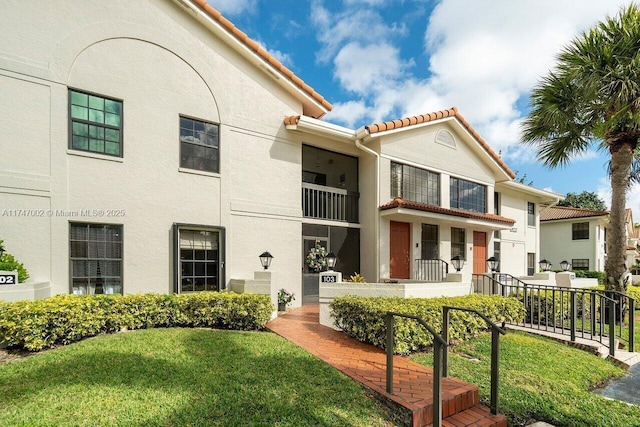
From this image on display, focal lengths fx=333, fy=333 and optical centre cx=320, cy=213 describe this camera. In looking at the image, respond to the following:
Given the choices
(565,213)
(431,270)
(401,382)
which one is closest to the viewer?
(401,382)

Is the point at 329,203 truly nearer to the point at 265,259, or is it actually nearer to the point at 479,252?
the point at 265,259

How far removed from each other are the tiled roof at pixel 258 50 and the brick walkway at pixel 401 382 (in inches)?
321

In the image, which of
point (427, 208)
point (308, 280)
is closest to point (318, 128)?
point (427, 208)

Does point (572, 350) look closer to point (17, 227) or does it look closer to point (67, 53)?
point (17, 227)

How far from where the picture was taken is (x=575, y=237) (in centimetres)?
2686

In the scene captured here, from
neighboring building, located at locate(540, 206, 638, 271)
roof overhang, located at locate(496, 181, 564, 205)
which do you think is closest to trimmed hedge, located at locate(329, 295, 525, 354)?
roof overhang, located at locate(496, 181, 564, 205)

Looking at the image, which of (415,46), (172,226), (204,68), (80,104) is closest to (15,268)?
(172,226)

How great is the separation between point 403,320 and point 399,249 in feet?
22.3

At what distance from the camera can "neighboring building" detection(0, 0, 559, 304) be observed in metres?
7.52

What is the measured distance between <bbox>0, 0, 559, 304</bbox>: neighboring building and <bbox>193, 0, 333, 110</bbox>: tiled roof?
40mm

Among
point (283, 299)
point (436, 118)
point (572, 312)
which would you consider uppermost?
point (436, 118)

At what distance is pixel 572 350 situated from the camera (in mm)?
7477

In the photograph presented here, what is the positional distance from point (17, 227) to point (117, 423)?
6.00 m

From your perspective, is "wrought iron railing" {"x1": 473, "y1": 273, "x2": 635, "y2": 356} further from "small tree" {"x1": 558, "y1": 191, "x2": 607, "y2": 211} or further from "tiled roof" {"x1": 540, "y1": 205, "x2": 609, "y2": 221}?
"small tree" {"x1": 558, "y1": 191, "x2": 607, "y2": 211}
